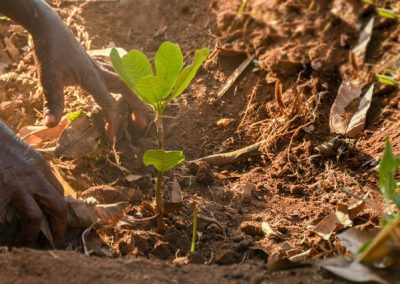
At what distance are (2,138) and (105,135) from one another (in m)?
0.62

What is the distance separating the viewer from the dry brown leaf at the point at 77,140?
8.00ft

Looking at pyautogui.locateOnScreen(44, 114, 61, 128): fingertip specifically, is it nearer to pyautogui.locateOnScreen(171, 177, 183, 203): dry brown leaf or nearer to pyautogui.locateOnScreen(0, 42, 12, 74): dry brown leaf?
pyautogui.locateOnScreen(171, 177, 183, 203): dry brown leaf

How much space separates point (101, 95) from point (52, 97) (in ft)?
0.62

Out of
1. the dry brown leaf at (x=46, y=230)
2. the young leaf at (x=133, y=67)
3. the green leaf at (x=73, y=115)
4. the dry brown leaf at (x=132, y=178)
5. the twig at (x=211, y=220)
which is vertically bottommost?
the twig at (x=211, y=220)

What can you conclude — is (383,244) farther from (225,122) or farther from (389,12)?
(225,122)

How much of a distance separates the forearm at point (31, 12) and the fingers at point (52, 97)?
186mm

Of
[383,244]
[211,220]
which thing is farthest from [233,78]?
[383,244]

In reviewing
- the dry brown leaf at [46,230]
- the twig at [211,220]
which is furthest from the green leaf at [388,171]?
the dry brown leaf at [46,230]

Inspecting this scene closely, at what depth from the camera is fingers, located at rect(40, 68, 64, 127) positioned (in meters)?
2.32

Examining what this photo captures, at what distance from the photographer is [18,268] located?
1481 millimetres

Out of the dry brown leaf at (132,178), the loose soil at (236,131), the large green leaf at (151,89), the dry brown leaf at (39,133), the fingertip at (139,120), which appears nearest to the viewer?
the large green leaf at (151,89)

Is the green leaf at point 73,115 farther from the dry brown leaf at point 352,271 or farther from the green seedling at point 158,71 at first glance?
the dry brown leaf at point 352,271

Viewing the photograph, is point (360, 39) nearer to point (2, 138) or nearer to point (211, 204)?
point (211, 204)

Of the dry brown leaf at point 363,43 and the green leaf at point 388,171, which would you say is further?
the dry brown leaf at point 363,43
